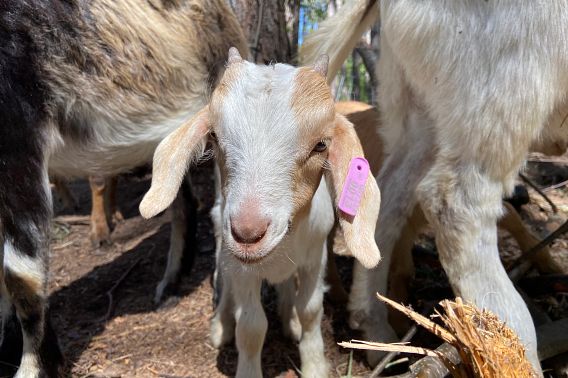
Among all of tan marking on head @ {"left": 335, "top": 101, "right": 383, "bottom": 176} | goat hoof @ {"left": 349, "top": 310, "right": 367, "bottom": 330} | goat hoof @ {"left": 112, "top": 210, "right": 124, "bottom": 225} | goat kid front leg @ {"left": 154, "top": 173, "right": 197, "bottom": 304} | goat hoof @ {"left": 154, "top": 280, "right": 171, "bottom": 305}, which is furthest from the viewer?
goat hoof @ {"left": 112, "top": 210, "right": 124, "bottom": 225}

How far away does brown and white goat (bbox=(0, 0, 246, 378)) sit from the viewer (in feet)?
9.73

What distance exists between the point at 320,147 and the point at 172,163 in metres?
0.54

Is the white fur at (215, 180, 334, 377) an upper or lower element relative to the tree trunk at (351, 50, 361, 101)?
upper

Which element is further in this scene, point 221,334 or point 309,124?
point 221,334

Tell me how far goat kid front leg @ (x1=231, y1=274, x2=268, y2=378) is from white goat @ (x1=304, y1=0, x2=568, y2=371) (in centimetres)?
85

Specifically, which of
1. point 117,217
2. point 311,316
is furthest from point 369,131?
point 117,217

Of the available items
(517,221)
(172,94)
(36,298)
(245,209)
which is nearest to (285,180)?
(245,209)

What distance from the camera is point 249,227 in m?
1.99

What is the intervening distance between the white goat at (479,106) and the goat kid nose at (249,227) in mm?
985

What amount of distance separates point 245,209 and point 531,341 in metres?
1.37

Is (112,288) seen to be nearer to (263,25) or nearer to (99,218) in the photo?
(99,218)

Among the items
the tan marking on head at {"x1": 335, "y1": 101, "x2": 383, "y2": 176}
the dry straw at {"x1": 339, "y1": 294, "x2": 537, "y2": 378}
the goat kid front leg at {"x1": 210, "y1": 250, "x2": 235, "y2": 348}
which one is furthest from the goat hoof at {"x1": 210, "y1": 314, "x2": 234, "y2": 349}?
the dry straw at {"x1": 339, "y1": 294, "x2": 537, "y2": 378}

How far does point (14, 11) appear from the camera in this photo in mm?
3100

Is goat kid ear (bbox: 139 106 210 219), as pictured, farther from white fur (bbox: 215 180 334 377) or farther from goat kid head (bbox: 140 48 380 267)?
white fur (bbox: 215 180 334 377)
